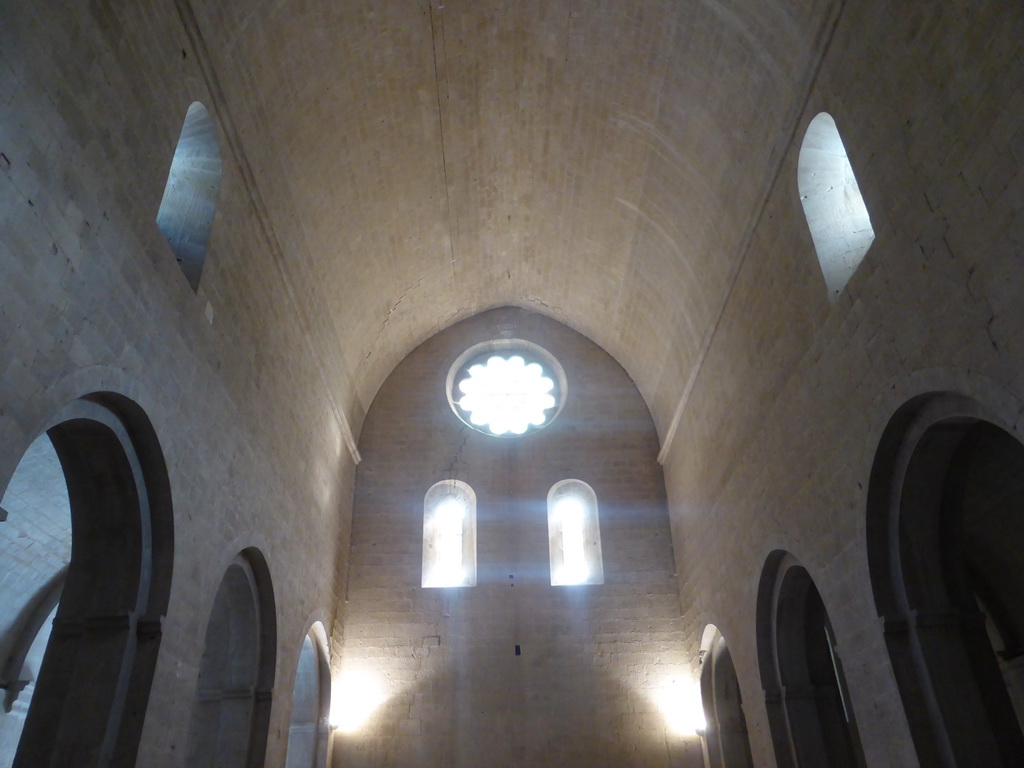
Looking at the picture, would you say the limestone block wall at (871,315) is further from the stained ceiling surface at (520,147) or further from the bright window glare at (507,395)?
the bright window glare at (507,395)

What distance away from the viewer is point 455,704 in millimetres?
11422

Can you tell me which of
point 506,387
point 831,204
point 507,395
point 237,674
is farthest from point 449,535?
point 831,204

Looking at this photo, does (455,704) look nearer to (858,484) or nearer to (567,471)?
(567,471)

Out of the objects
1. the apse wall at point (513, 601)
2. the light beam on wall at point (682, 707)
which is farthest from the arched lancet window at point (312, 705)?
the light beam on wall at point (682, 707)

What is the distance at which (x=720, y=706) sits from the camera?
10734 mm

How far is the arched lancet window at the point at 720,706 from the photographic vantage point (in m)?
10.4

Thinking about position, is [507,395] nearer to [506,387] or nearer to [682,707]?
[506,387]

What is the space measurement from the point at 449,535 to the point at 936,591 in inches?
324

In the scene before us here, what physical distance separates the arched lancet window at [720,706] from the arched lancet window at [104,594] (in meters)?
7.02

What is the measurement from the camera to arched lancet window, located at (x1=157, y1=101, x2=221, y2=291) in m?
7.05

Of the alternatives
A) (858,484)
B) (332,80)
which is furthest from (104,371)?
(858,484)

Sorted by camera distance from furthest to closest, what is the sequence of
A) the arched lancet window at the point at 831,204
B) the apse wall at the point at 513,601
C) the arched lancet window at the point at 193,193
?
the apse wall at the point at 513,601 → the arched lancet window at the point at 193,193 → the arched lancet window at the point at 831,204

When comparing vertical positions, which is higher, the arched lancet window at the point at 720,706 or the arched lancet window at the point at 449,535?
the arched lancet window at the point at 449,535

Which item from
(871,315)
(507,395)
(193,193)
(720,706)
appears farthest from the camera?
(507,395)
